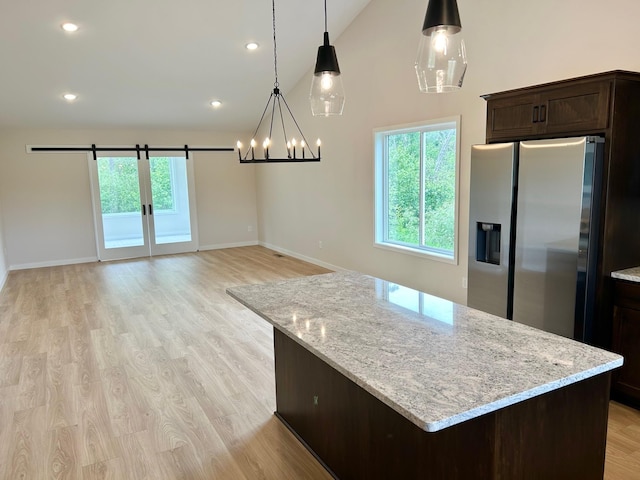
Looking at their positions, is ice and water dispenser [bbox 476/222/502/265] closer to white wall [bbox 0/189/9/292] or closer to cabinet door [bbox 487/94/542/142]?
cabinet door [bbox 487/94/542/142]

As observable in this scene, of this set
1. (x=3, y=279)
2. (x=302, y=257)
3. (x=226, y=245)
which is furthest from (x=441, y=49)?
(x=226, y=245)

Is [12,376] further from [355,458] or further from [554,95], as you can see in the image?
[554,95]

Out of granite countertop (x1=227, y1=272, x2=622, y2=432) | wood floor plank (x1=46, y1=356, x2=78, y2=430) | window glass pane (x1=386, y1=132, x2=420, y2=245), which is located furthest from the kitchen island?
window glass pane (x1=386, y1=132, x2=420, y2=245)

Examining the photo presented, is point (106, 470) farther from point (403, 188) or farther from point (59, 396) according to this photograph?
point (403, 188)

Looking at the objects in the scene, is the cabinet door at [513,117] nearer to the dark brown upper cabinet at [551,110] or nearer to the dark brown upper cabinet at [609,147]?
the dark brown upper cabinet at [551,110]

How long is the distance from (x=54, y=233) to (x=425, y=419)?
8391mm

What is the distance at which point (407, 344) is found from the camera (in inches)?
69.5

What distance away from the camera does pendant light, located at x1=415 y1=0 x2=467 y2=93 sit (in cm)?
179

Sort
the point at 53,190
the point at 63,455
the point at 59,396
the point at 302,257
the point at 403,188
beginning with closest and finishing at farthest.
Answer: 1. the point at 63,455
2. the point at 59,396
3. the point at 403,188
4. the point at 53,190
5. the point at 302,257

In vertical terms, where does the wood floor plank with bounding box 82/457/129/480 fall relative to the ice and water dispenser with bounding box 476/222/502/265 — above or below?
below

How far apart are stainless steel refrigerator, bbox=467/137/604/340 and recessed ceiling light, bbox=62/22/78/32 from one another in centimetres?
444

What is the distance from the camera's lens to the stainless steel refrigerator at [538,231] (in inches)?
111

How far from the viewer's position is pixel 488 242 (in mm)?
3486

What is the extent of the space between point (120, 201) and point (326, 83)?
690 centimetres
